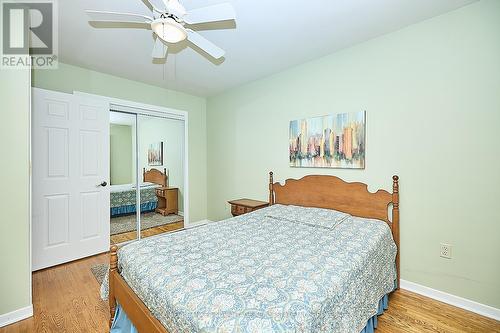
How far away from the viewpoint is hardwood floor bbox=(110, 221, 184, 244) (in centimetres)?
363

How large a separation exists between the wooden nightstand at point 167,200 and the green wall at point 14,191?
223 centimetres

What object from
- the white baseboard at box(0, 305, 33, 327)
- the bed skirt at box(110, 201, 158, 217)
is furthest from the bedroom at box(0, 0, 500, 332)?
the bed skirt at box(110, 201, 158, 217)

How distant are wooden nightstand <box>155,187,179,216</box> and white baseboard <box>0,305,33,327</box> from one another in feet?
7.48

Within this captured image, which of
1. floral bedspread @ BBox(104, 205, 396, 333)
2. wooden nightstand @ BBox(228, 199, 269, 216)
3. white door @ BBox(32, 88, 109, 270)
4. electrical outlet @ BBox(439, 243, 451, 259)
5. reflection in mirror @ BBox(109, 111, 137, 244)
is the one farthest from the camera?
reflection in mirror @ BBox(109, 111, 137, 244)

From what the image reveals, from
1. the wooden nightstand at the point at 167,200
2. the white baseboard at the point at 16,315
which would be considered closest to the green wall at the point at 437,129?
the wooden nightstand at the point at 167,200

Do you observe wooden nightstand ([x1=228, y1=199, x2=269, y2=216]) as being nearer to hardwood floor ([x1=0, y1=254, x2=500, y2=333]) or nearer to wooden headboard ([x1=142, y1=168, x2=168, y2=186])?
wooden headboard ([x1=142, y1=168, x2=168, y2=186])

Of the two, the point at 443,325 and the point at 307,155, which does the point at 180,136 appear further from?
the point at 443,325

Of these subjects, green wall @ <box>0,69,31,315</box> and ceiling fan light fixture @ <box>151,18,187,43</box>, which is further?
green wall @ <box>0,69,31,315</box>

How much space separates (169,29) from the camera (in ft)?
5.16

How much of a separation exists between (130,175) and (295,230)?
9.43 ft

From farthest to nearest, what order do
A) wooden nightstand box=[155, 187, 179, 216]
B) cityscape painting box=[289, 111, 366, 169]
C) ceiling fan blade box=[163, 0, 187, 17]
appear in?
wooden nightstand box=[155, 187, 179, 216] → cityscape painting box=[289, 111, 366, 169] → ceiling fan blade box=[163, 0, 187, 17]

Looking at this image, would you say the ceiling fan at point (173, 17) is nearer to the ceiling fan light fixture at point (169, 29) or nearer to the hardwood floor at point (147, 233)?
the ceiling fan light fixture at point (169, 29)

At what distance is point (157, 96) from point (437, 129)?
3816 mm

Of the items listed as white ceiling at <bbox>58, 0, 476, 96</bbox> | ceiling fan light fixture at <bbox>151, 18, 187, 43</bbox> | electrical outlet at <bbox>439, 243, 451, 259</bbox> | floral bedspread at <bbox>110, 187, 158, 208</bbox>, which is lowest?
electrical outlet at <bbox>439, 243, 451, 259</bbox>
